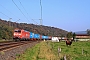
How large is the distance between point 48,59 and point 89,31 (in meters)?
177

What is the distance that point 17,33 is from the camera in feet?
196

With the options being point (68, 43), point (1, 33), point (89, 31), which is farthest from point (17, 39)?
point (89, 31)

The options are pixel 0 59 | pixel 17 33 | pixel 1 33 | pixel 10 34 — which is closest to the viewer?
pixel 0 59

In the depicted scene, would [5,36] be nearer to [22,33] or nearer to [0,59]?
[22,33]

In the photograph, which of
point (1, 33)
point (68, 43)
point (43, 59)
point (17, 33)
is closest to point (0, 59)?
point (43, 59)

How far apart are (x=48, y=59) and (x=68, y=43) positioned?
3242 cm

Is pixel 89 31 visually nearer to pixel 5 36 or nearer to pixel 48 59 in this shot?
pixel 5 36

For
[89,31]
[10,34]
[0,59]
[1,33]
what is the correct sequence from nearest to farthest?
[0,59]
[1,33]
[10,34]
[89,31]

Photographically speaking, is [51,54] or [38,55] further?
[51,54]

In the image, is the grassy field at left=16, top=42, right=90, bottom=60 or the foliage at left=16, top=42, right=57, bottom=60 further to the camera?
the grassy field at left=16, top=42, right=90, bottom=60

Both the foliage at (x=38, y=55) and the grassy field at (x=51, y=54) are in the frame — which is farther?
the grassy field at (x=51, y=54)

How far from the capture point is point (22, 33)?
200 ft

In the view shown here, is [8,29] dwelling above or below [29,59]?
above

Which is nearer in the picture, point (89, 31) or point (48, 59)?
point (48, 59)
